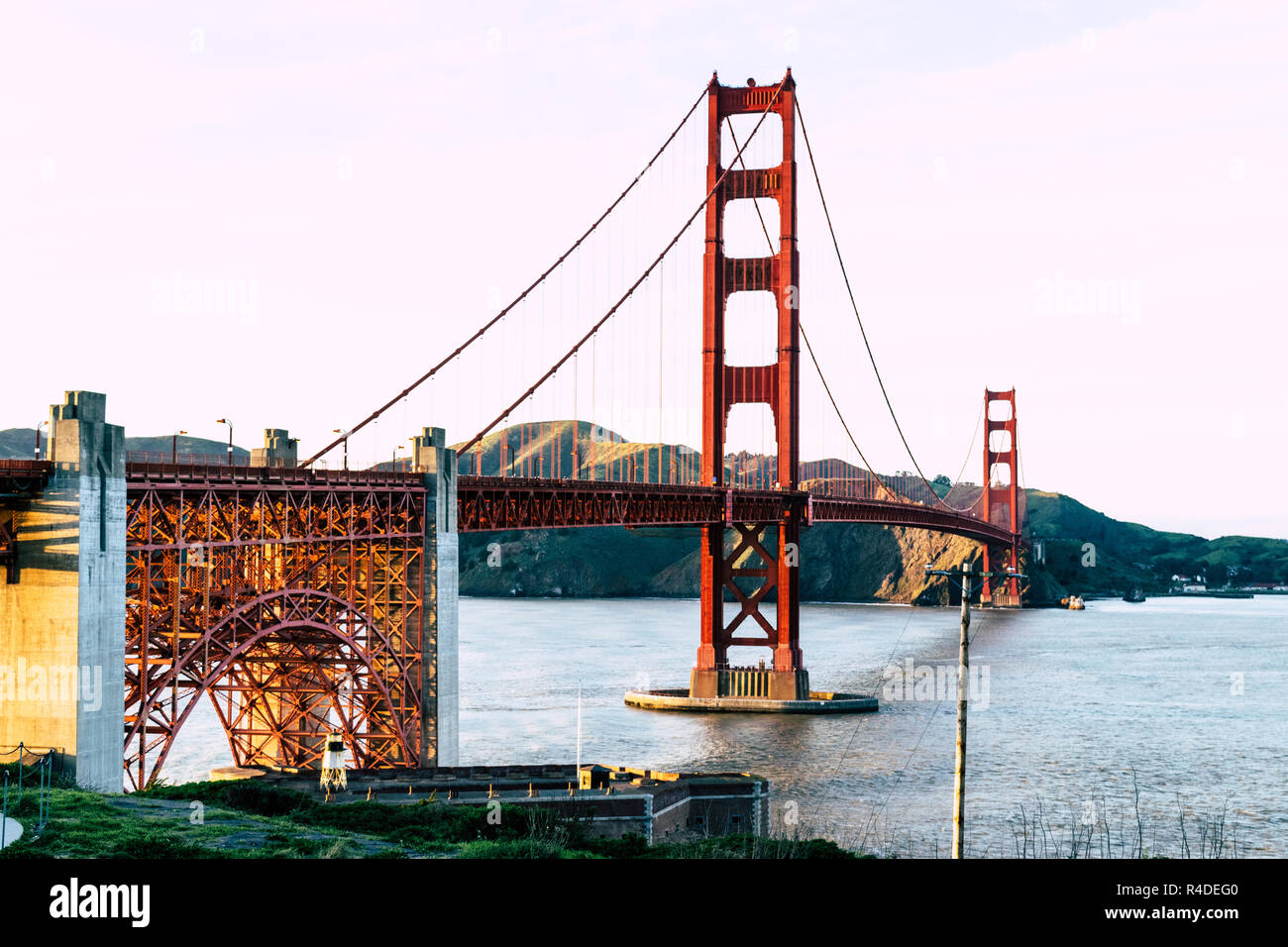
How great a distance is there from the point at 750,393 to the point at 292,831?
5447 cm

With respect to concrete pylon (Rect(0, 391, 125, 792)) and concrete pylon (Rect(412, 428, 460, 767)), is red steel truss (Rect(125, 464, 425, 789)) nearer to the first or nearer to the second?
concrete pylon (Rect(412, 428, 460, 767))

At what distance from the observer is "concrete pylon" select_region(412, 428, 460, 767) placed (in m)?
45.2

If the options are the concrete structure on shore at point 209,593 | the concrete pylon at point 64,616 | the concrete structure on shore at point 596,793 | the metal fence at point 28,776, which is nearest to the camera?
the metal fence at point 28,776

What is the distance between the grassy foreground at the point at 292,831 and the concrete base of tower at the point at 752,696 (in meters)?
38.5

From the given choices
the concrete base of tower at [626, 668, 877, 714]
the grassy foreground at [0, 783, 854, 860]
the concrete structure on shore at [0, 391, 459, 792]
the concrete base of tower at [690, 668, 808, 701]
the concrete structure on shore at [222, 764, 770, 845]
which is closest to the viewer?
the grassy foreground at [0, 783, 854, 860]

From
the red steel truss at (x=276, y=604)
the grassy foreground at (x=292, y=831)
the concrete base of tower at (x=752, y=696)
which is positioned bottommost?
the concrete base of tower at (x=752, y=696)

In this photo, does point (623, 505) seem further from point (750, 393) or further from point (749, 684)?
point (750, 393)

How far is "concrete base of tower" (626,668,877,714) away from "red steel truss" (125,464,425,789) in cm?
2225

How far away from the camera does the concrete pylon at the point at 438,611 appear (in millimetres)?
45188

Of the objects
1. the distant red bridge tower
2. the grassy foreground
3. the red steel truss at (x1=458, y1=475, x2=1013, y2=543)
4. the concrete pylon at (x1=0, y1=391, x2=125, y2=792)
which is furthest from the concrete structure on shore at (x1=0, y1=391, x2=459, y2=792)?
the distant red bridge tower

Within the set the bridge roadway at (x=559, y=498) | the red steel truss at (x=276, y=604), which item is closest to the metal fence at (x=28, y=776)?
the red steel truss at (x=276, y=604)

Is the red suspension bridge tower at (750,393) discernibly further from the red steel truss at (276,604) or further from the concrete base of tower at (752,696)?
the red steel truss at (276,604)

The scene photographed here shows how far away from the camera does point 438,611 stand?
149 feet
